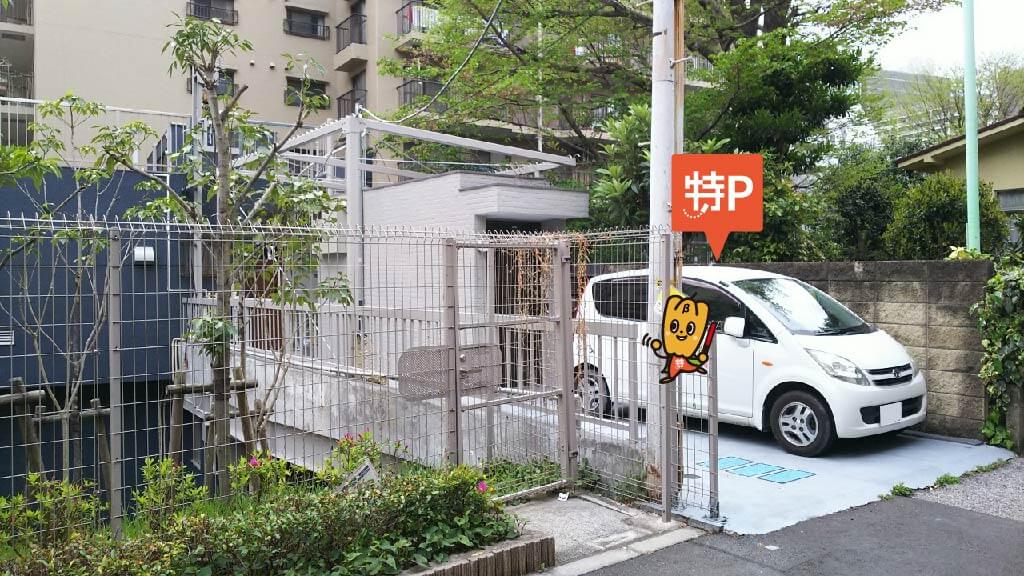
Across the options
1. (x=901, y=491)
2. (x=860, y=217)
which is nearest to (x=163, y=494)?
(x=901, y=491)

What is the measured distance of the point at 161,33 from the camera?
2112cm

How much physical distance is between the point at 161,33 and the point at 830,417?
20.8m

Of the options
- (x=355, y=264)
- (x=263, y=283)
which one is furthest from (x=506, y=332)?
(x=263, y=283)

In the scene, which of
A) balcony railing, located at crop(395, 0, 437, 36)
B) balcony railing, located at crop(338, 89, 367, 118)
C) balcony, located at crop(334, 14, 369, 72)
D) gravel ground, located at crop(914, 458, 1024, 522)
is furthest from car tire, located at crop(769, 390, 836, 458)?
balcony, located at crop(334, 14, 369, 72)

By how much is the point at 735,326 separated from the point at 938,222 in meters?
4.09

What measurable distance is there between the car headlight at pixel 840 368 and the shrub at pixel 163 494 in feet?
16.4

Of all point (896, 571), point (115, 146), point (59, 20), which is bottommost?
point (896, 571)

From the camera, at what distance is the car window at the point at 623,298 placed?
20.0 feet

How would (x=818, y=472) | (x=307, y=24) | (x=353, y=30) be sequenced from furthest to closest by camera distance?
(x=307, y=24), (x=353, y=30), (x=818, y=472)

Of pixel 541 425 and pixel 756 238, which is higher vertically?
pixel 756 238

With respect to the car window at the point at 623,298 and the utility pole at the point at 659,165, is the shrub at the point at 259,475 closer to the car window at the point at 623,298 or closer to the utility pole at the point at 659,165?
the utility pole at the point at 659,165

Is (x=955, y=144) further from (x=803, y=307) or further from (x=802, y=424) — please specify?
(x=802, y=424)

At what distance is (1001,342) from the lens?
21.9 ft

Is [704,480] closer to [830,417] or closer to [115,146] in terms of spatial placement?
[830,417]
